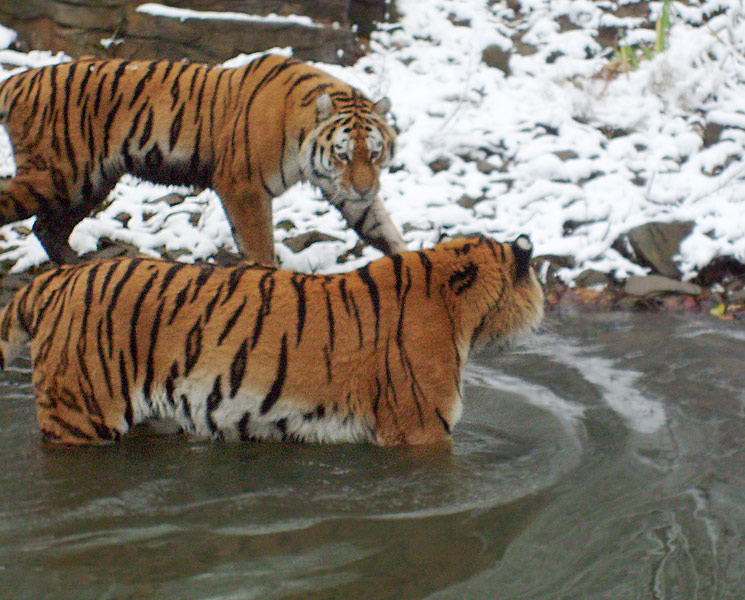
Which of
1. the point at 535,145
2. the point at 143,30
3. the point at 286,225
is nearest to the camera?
the point at 286,225

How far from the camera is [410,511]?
9.55 feet

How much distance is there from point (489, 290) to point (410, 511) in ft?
2.97

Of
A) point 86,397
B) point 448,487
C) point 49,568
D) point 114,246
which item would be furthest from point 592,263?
point 49,568

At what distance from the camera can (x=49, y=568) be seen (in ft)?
8.18

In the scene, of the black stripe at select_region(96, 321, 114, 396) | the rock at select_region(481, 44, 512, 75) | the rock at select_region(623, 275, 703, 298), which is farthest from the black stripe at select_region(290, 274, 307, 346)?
the rock at select_region(481, 44, 512, 75)

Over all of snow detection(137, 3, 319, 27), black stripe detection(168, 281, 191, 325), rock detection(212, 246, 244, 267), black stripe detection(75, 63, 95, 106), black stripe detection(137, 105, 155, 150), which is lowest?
black stripe detection(168, 281, 191, 325)

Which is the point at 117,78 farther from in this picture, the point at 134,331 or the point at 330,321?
the point at 330,321

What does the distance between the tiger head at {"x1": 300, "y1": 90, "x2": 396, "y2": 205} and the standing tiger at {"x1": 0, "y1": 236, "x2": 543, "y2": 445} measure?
1.63 metres

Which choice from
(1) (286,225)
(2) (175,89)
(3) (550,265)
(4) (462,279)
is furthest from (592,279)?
(4) (462,279)

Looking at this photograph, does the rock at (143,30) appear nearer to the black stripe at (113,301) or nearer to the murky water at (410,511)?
the murky water at (410,511)

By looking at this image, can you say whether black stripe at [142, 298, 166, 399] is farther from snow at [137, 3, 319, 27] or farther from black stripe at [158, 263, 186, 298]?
snow at [137, 3, 319, 27]

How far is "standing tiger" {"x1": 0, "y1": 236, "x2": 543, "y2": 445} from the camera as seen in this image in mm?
3170

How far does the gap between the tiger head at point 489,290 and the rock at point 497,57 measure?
6455 mm

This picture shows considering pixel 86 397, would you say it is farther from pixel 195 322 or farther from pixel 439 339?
pixel 439 339
